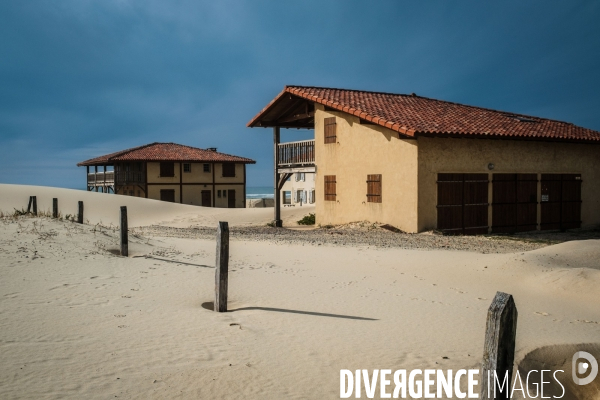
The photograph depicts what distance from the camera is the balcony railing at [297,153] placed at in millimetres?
24406

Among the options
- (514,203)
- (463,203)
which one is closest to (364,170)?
(463,203)

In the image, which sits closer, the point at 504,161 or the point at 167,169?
the point at 504,161

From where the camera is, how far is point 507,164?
20.7 metres

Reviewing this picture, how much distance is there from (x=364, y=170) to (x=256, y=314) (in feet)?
43.9

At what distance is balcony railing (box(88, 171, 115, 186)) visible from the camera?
4706 cm

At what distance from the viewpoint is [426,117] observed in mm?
20656

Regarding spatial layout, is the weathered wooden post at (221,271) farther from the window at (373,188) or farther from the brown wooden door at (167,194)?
the brown wooden door at (167,194)

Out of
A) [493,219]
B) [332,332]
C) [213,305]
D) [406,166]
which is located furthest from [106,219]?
[332,332]

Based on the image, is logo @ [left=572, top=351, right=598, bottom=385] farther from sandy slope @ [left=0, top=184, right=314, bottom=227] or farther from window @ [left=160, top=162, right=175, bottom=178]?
window @ [left=160, top=162, right=175, bottom=178]

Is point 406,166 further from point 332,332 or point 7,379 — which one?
point 7,379

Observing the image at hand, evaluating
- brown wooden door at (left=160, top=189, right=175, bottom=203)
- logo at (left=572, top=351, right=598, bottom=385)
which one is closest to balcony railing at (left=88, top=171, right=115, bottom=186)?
brown wooden door at (left=160, top=189, right=175, bottom=203)

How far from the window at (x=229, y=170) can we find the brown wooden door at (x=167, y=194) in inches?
198

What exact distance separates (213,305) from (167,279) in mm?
2055

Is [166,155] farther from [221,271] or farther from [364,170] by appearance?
[221,271]
